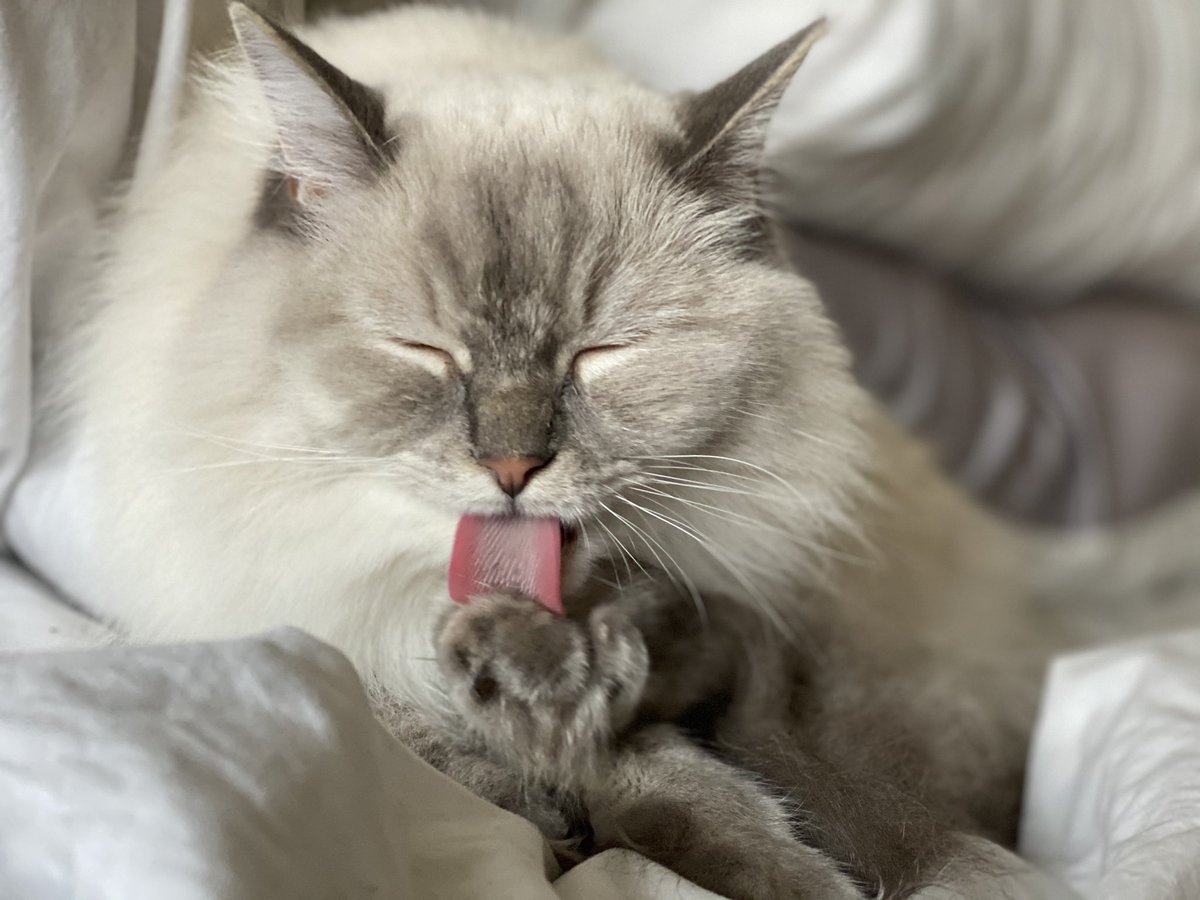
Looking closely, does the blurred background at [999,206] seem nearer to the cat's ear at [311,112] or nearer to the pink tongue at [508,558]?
the cat's ear at [311,112]

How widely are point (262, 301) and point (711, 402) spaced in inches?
17.1

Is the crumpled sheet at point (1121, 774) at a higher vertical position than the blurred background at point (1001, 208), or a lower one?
lower

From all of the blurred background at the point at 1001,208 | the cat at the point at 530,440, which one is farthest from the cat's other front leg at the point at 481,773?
the blurred background at the point at 1001,208

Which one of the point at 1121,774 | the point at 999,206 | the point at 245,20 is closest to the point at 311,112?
the point at 245,20

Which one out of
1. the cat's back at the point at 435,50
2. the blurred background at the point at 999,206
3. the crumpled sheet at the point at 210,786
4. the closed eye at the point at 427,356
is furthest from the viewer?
the blurred background at the point at 999,206

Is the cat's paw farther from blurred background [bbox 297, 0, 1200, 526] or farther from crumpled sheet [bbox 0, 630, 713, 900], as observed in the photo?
blurred background [bbox 297, 0, 1200, 526]

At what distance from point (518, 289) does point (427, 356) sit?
0.10m

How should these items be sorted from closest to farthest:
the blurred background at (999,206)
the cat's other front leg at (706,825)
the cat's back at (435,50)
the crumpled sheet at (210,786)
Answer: the crumpled sheet at (210,786) → the cat's other front leg at (706,825) → the cat's back at (435,50) → the blurred background at (999,206)

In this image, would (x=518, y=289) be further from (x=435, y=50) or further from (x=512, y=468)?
(x=435, y=50)

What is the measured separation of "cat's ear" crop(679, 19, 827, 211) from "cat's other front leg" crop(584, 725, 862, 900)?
0.56 metres

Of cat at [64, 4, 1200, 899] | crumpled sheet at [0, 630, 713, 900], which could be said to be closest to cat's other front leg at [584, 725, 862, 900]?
cat at [64, 4, 1200, 899]

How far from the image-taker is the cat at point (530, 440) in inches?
34.6

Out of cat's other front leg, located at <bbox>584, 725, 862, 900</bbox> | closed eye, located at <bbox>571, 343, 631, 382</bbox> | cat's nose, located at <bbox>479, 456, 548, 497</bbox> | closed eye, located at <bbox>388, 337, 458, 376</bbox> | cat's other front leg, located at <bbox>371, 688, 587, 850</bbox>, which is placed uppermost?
closed eye, located at <bbox>571, 343, 631, 382</bbox>

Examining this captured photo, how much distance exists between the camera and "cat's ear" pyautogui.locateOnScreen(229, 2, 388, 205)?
0.85 m
